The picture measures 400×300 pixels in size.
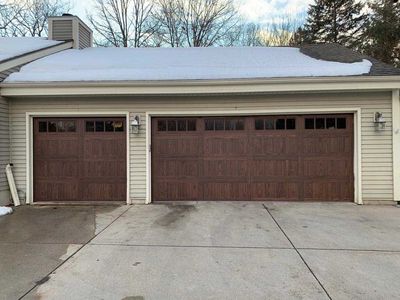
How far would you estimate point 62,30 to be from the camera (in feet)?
39.8

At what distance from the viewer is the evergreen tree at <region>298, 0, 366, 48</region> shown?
24734 millimetres

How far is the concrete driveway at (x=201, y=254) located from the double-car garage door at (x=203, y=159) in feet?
3.48

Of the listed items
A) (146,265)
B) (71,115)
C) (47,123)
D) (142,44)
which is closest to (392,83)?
(146,265)

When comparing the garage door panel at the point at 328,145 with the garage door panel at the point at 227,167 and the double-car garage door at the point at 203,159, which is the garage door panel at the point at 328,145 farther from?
the garage door panel at the point at 227,167

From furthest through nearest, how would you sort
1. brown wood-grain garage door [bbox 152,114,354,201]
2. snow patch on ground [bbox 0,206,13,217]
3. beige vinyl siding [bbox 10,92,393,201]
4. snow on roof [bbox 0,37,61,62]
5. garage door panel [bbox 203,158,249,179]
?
1. snow on roof [bbox 0,37,61,62]
2. garage door panel [bbox 203,158,249,179]
3. brown wood-grain garage door [bbox 152,114,354,201]
4. beige vinyl siding [bbox 10,92,393,201]
5. snow patch on ground [bbox 0,206,13,217]

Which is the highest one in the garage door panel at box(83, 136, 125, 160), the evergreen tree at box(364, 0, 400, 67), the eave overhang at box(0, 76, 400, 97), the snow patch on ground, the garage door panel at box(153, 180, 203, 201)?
the evergreen tree at box(364, 0, 400, 67)

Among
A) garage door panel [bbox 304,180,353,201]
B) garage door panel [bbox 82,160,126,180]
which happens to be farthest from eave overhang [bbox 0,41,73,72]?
garage door panel [bbox 304,180,353,201]

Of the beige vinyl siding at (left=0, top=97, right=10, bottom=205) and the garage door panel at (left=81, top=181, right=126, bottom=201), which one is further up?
the beige vinyl siding at (left=0, top=97, right=10, bottom=205)

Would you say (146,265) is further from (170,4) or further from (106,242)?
(170,4)

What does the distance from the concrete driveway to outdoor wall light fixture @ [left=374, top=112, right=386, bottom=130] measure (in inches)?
75.6

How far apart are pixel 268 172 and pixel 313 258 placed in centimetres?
402

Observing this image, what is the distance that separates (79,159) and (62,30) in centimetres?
595

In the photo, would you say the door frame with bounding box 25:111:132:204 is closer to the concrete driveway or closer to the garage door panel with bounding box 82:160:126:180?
the garage door panel with bounding box 82:160:126:180

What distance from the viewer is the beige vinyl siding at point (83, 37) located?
12.4 m
